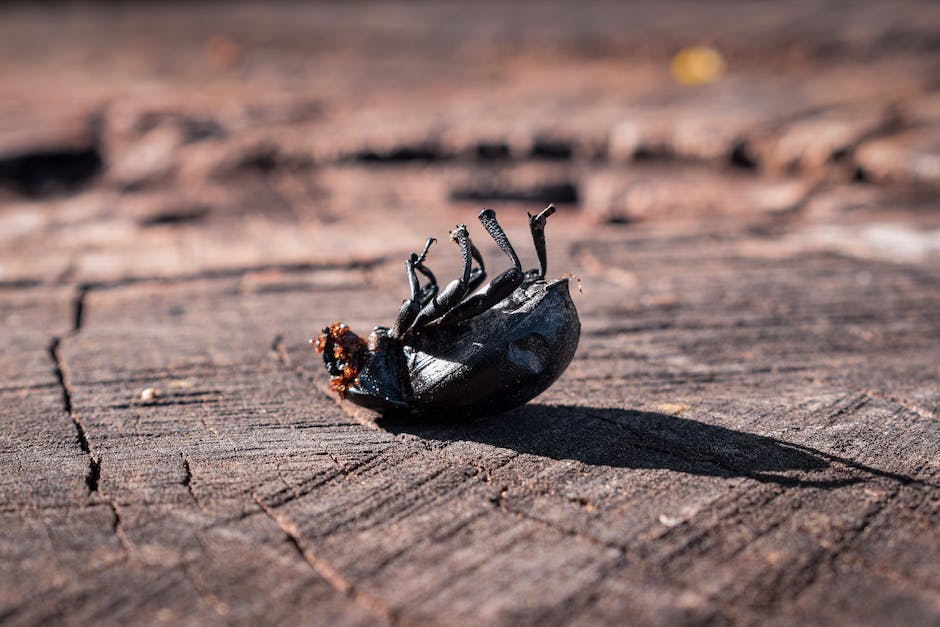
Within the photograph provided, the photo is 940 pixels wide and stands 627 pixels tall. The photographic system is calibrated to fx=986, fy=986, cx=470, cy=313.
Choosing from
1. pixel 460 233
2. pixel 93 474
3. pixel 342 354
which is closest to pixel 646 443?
pixel 460 233

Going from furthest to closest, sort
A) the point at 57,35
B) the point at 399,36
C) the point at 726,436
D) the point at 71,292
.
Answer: the point at 57,35
the point at 399,36
the point at 71,292
the point at 726,436

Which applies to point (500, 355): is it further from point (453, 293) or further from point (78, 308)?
point (78, 308)

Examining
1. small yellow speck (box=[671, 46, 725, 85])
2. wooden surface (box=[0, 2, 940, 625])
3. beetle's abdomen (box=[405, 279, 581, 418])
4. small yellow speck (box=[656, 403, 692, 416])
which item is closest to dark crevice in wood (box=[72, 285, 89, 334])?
wooden surface (box=[0, 2, 940, 625])

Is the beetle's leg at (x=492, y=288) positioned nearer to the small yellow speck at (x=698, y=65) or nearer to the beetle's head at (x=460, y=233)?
the beetle's head at (x=460, y=233)

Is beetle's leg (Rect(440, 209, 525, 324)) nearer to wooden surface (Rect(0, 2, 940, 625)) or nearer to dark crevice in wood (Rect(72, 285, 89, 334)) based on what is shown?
wooden surface (Rect(0, 2, 940, 625))

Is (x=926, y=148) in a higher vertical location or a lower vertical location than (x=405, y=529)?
higher

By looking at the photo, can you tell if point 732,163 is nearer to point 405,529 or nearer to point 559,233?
point 559,233

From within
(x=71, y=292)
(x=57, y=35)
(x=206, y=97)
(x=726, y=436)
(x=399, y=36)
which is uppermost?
(x=57, y=35)

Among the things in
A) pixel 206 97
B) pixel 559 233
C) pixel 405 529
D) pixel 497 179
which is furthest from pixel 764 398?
pixel 206 97
